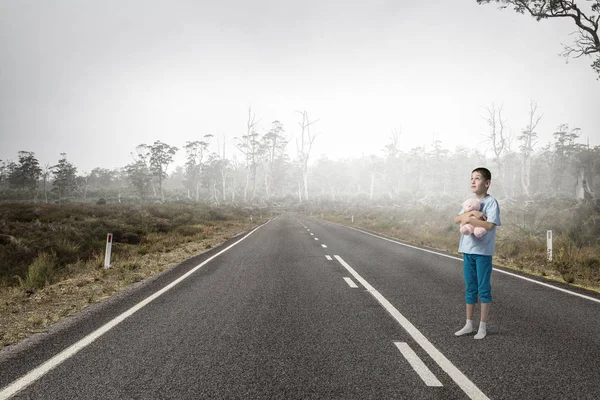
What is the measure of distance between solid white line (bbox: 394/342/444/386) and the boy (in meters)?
0.88

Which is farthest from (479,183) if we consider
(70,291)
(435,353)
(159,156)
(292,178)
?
(292,178)

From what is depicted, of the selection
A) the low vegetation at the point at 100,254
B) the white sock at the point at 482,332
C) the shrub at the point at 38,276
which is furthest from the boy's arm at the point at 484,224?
the shrub at the point at 38,276

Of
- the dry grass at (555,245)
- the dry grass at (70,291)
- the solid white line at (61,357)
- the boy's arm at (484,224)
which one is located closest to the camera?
the solid white line at (61,357)

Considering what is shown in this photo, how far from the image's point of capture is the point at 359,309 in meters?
5.21

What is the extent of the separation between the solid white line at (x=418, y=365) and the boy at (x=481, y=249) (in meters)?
0.88

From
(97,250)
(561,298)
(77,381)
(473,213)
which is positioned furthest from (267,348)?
(97,250)

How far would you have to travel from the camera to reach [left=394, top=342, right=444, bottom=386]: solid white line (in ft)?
9.65

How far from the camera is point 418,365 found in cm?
325

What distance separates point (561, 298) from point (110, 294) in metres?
8.30

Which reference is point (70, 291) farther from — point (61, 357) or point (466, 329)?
point (466, 329)

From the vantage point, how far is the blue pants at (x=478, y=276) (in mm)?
3922

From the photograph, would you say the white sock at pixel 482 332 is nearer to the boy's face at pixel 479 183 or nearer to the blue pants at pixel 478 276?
the blue pants at pixel 478 276

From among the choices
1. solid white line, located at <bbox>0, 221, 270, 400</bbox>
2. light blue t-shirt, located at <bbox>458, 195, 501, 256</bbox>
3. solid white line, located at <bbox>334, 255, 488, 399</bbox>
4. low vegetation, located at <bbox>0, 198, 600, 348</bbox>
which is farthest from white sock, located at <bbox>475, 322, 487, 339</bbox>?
low vegetation, located at <bbox>0, 198, 600, 348</bbox>

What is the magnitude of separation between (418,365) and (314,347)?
110cm
